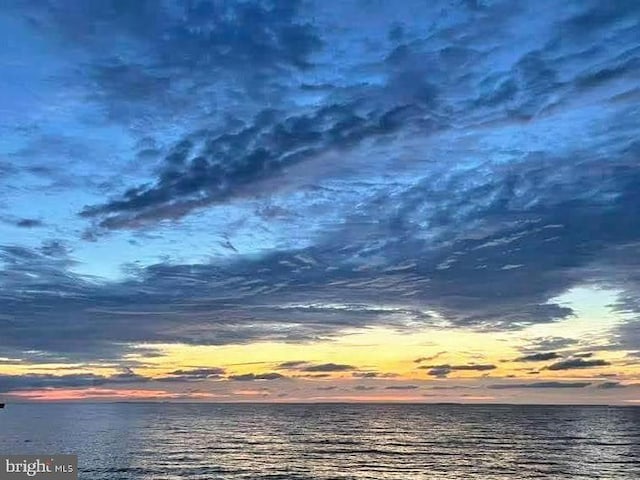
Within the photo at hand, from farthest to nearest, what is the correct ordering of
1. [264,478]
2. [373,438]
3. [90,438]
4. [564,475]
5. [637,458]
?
[373,438]
[90,438]
[637,458]
[564,475]
[264,478]

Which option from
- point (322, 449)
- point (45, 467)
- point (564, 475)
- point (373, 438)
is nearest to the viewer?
point (45, 467)

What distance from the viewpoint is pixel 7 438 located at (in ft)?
414

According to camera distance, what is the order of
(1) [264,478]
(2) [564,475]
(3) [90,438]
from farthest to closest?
(3) [90,438], (2) [564,475], (1) [264,478]

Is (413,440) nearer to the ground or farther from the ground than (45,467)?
nearer to the ground

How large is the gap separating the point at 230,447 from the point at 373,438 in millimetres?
39489

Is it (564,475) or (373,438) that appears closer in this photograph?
(564,475)

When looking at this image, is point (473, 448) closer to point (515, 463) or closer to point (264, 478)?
point (515, 463)

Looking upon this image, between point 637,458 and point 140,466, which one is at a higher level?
point 140,466

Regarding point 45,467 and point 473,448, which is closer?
point 45,467

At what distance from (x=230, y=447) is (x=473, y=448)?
44.6 m

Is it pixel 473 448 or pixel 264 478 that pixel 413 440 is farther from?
pixel 264 478

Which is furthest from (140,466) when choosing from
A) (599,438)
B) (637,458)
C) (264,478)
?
(599,438)

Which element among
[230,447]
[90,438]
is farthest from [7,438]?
[230,447]

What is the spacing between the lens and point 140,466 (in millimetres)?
81688
